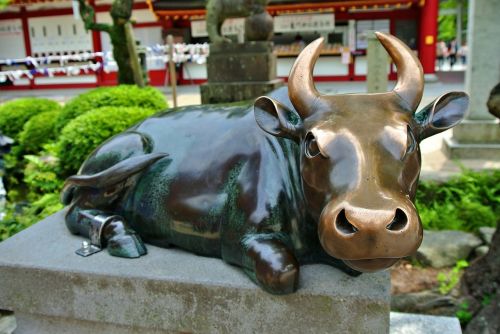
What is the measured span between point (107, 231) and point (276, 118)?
112 cm

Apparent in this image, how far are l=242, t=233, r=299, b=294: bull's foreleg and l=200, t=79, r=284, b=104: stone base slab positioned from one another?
6671 mm

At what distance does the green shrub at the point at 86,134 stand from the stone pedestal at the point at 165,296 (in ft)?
12.8

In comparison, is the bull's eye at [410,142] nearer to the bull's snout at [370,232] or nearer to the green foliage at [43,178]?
the bull's snout at [370,232]

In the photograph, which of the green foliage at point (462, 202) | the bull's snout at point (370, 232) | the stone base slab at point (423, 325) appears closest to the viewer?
the bull's snout at point (370, 232)

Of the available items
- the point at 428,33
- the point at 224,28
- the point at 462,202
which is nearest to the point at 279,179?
the point at 462,202

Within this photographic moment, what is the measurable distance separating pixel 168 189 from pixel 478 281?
2.85m

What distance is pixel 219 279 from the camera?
7.02ft

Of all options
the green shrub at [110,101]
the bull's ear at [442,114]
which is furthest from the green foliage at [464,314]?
the green shrub at [110,101]

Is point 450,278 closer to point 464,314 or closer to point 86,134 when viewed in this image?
point 464,314

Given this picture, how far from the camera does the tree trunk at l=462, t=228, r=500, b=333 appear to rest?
3605 mm

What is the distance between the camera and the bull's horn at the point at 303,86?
1966mm

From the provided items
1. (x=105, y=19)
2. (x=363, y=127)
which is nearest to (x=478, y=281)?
(x=363, y=127)

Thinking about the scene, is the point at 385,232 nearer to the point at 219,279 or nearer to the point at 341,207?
the point at 341,207

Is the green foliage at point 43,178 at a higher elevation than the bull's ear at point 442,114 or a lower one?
lower
